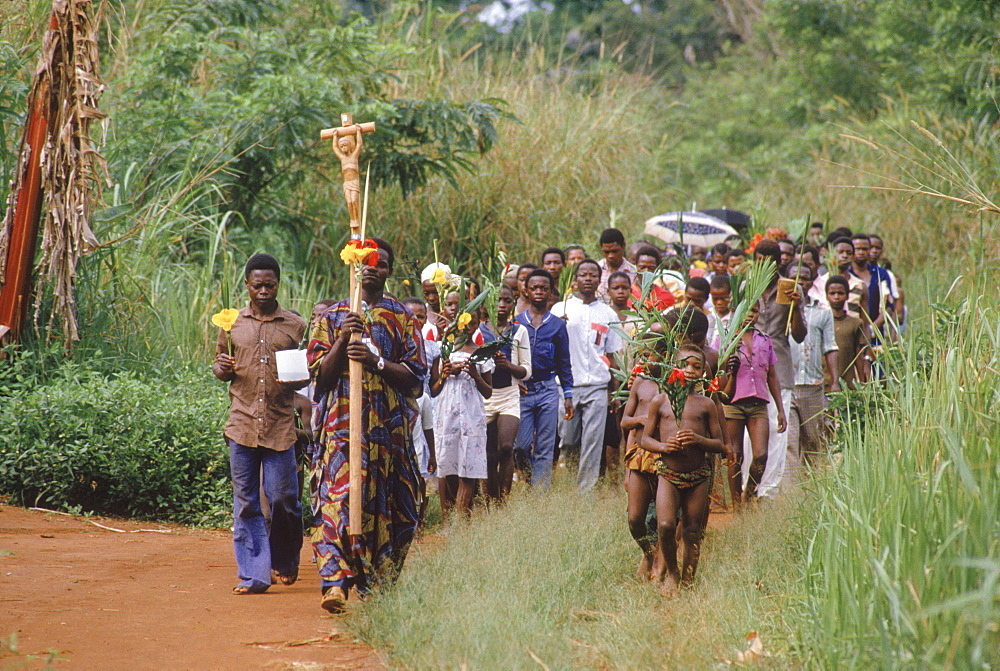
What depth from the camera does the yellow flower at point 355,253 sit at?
6047 mm

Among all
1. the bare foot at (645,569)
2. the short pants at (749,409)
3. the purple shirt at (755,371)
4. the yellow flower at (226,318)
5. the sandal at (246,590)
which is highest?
the yellow flower at (226,318)

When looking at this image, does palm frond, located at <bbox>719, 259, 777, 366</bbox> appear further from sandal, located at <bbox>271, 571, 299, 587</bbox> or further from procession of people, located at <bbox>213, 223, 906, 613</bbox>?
sandal, located at <bbox>271, 571, 299, 587</bbox>

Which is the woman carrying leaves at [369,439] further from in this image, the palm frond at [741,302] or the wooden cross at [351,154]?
the palm frond at [741,302]

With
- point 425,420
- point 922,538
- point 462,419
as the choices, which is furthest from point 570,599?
point 425,420

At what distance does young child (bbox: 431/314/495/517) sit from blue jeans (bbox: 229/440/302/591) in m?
2.00

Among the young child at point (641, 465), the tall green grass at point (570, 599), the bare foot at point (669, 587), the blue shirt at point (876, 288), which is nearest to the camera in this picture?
the tall green grass at point (570, 599)

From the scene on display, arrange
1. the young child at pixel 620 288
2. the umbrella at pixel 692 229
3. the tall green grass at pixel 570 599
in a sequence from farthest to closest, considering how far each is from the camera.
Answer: the umbrella at pixel 692 229 → the young child at pixel 620 288 → the tall green grass at pixel 570 599

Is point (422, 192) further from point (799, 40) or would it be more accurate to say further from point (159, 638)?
point (159, 638)

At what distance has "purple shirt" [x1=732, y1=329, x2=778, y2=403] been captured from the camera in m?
8.79

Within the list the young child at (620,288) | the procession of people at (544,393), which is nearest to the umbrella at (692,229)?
the procession of people at (544,393)

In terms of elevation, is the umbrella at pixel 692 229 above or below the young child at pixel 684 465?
above

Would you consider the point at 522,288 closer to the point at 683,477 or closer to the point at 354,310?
the point at 683,477

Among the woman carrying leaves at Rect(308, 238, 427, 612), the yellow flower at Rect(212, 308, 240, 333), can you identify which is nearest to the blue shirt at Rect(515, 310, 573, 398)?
the woman carrying leaves at Rect(308, 238, 427, 612)

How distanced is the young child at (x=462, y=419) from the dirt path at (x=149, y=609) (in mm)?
1247
